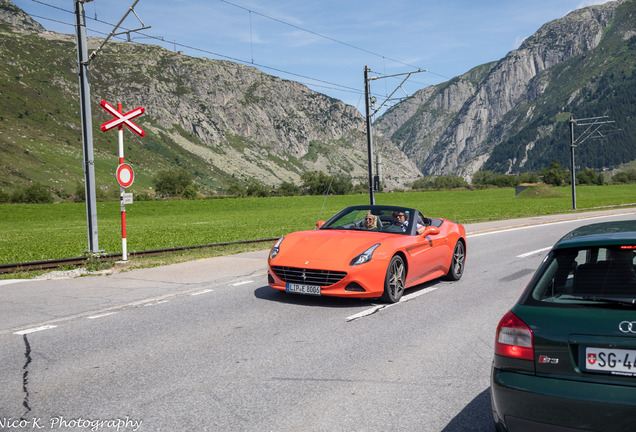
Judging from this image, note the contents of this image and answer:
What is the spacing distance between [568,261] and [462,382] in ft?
5.93

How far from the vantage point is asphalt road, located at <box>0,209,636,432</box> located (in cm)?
393

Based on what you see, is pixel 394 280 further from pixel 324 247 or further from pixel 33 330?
pixel 33 330

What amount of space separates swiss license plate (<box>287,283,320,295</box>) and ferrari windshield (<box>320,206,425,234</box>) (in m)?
1.74

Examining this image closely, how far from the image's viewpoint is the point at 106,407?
407 centimetres

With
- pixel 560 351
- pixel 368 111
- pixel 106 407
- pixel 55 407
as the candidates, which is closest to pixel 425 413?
pixel 560 351

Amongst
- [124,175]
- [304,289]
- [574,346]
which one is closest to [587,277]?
[574,346]

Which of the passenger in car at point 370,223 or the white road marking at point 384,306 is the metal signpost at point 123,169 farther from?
the white road marking at point 384,306

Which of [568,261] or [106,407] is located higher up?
[568,261]

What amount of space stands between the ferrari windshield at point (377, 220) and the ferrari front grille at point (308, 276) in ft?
5.34

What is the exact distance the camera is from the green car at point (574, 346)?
9.00 ft

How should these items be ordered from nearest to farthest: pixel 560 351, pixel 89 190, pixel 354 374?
pixel 560 351 < pixel 354 374 < pixel 89 190

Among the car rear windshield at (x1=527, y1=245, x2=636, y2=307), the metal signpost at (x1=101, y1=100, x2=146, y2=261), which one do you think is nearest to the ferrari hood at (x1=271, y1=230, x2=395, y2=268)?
the car rear windshield at (x1=527, y1=245, x2=636, y2=307)

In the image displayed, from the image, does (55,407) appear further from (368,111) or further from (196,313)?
(368,111)

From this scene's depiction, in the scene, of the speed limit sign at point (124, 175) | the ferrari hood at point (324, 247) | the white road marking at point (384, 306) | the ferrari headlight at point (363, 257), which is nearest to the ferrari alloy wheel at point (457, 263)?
the white road marking at point (384, 306)
